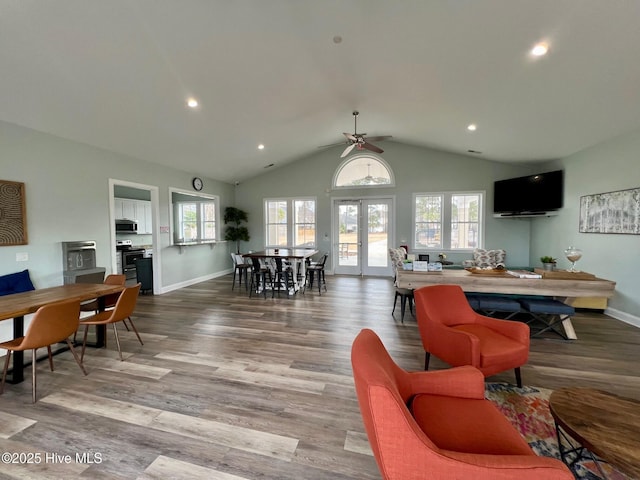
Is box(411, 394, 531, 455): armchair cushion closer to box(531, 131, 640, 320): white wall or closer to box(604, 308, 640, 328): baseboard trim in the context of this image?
box(604, 308, 640, 328): baseboard trim

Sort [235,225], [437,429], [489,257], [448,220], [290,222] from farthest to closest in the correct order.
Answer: [235,225] → [290,222] → [448,220] → [489,257] → [437,429]

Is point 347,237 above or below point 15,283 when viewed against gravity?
above

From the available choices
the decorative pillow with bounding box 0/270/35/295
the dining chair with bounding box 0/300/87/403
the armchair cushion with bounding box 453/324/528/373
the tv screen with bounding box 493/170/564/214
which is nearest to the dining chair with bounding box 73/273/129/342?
the decorative pillow with bounding box 0/270/35/295

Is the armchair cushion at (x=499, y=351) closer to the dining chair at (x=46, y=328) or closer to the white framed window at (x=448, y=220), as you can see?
the dining chair at (x=46, y=328)

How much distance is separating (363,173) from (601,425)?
23.4 feet

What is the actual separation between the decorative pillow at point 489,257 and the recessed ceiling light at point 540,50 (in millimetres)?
4366

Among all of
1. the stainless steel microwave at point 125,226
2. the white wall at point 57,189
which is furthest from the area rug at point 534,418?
the stainless steel microwave at point 125,226

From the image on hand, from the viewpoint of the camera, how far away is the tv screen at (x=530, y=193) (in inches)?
218

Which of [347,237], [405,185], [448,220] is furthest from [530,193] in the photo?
[347,237]

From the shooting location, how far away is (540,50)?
114 inches

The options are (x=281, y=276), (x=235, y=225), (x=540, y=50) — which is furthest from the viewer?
(x=235, y=225)

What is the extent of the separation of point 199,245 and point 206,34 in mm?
5343

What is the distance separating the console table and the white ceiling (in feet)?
7.56

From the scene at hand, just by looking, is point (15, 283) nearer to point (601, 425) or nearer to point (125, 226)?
point (125, 226)
